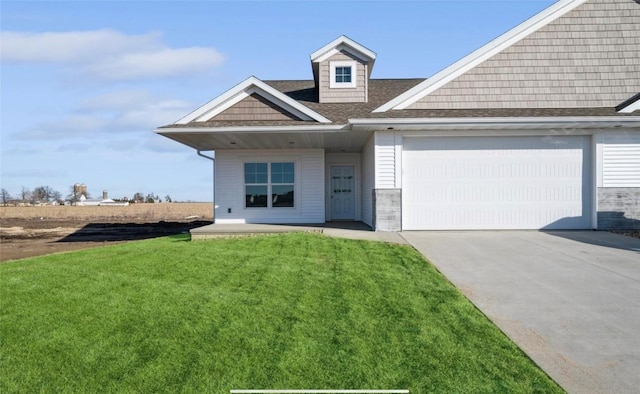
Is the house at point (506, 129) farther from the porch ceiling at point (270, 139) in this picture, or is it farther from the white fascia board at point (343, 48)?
the white fascia board at point (343, 48)

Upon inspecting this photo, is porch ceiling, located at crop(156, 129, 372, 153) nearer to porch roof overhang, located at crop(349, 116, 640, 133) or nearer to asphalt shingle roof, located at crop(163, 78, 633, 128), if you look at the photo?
asphalt shingle roof, located at crop(163, 78, 633, 128)

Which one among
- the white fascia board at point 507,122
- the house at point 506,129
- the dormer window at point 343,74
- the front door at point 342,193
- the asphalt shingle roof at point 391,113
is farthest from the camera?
the front door at point 342,193

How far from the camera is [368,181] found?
14484 millimetres

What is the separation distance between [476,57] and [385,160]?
416cm

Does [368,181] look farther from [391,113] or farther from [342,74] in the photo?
[342,74]

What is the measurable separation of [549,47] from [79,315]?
14033 millimetres

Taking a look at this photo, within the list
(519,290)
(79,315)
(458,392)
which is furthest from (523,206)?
(79,315)

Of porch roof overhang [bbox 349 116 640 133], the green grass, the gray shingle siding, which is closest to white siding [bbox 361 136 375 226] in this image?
porch roof overhang [bbox 349 116 640 133]

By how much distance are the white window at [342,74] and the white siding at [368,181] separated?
251cm

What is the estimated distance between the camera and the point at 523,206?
12.6 m

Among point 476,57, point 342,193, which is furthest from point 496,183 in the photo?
point 342,193

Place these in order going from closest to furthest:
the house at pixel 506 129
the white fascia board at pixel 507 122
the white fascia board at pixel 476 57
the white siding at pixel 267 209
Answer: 1. the white fascia board at pixel 507 122
2. the house at pixel 506 129
3. the white fascia board at pixel 476 57
4. the white siding at pixel 267 209

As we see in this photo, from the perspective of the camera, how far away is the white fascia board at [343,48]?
1566 centimetres

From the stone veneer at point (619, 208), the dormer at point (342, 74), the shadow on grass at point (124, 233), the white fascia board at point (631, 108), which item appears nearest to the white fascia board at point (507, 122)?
the white fascia board at point (631, 108)
